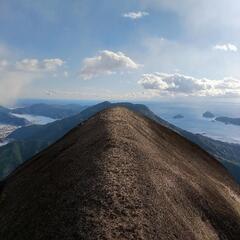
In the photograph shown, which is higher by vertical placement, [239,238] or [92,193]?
[92,193]

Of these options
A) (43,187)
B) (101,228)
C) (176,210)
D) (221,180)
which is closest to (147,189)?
(176,210)

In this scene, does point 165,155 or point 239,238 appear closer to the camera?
point 239,238

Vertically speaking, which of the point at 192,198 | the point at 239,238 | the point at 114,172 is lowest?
the point at 239,238

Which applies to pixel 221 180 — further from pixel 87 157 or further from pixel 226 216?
pixel 87 157

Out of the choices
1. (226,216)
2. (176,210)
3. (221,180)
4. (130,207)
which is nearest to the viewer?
(130,207)

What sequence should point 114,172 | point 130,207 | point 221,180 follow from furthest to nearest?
1. point 221,180
2. point 114,172
3. point 130,207

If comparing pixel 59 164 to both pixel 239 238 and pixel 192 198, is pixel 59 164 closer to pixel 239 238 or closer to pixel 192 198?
pixel 192 198
